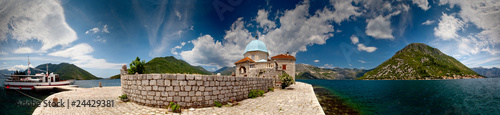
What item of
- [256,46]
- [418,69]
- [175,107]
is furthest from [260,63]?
[418,69]

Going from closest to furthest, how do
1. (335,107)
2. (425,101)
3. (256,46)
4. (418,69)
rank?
(335,107), (425,101), (256,46), (418,69)

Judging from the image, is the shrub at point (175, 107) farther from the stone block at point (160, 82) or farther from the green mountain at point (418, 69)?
the green mountain at point (418, 69)

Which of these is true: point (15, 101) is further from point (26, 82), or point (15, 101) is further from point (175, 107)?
point (175, 107)

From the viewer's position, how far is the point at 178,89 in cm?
718

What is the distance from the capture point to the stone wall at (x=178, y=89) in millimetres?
7191

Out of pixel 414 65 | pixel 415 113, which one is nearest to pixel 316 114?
pixel 415 113

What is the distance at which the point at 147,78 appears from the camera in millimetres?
7660

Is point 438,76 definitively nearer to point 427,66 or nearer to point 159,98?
point 427,66

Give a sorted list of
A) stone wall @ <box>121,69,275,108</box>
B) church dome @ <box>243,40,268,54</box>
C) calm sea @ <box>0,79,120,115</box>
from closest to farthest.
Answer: stone wall @ <box>121,69,275,108</box>, calm sea @ <box>0,79,120,115</box>, church dome @ <box>243,40,268,54</box>

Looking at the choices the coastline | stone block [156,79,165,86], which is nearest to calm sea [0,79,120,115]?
stone block [156,79,165,86]

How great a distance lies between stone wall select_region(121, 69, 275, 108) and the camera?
719cm

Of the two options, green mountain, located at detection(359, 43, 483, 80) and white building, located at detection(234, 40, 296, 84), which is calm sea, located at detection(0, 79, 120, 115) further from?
green mountain, located at detection(359, 43, 483, 80)

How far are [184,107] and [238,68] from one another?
17203 millimetres

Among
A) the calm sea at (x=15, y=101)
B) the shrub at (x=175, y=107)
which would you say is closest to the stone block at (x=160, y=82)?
the shrub at (x=175, y=107)
